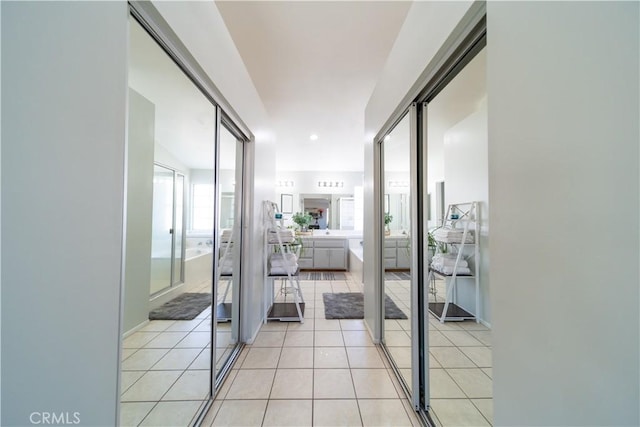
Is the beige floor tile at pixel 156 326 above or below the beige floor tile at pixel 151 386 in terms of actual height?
above

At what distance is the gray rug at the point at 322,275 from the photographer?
16.0 ft

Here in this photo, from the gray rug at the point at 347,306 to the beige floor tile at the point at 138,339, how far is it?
1.93m

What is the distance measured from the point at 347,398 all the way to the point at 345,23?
2852mm

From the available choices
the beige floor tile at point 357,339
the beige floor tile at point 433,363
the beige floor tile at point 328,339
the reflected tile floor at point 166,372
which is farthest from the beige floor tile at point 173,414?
the beige floor tile at point 433,363

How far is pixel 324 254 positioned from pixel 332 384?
370 centimetres

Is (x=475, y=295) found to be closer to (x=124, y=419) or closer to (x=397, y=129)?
(x=397, y=129)

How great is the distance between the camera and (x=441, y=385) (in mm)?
1512

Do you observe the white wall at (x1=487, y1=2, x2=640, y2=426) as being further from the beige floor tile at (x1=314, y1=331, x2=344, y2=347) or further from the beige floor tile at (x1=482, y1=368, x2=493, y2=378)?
the beige floor tile at (x1=314, y1=331, x2=344, y2=347)

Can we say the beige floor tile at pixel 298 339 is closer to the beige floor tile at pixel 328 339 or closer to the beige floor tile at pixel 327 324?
the beige floor tile at pixel 328 339

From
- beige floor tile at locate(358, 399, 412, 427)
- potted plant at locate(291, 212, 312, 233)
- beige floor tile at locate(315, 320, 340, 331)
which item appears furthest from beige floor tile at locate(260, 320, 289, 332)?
potted plant at locate(291, 212, 312, 233)

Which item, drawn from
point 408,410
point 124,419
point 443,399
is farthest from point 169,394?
point 443,399

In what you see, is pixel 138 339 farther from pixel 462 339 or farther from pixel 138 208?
pixel 462 339

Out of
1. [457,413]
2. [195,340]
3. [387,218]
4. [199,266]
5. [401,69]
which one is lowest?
[457,413]

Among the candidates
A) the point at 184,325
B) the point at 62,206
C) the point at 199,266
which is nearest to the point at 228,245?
the point at 199,266
